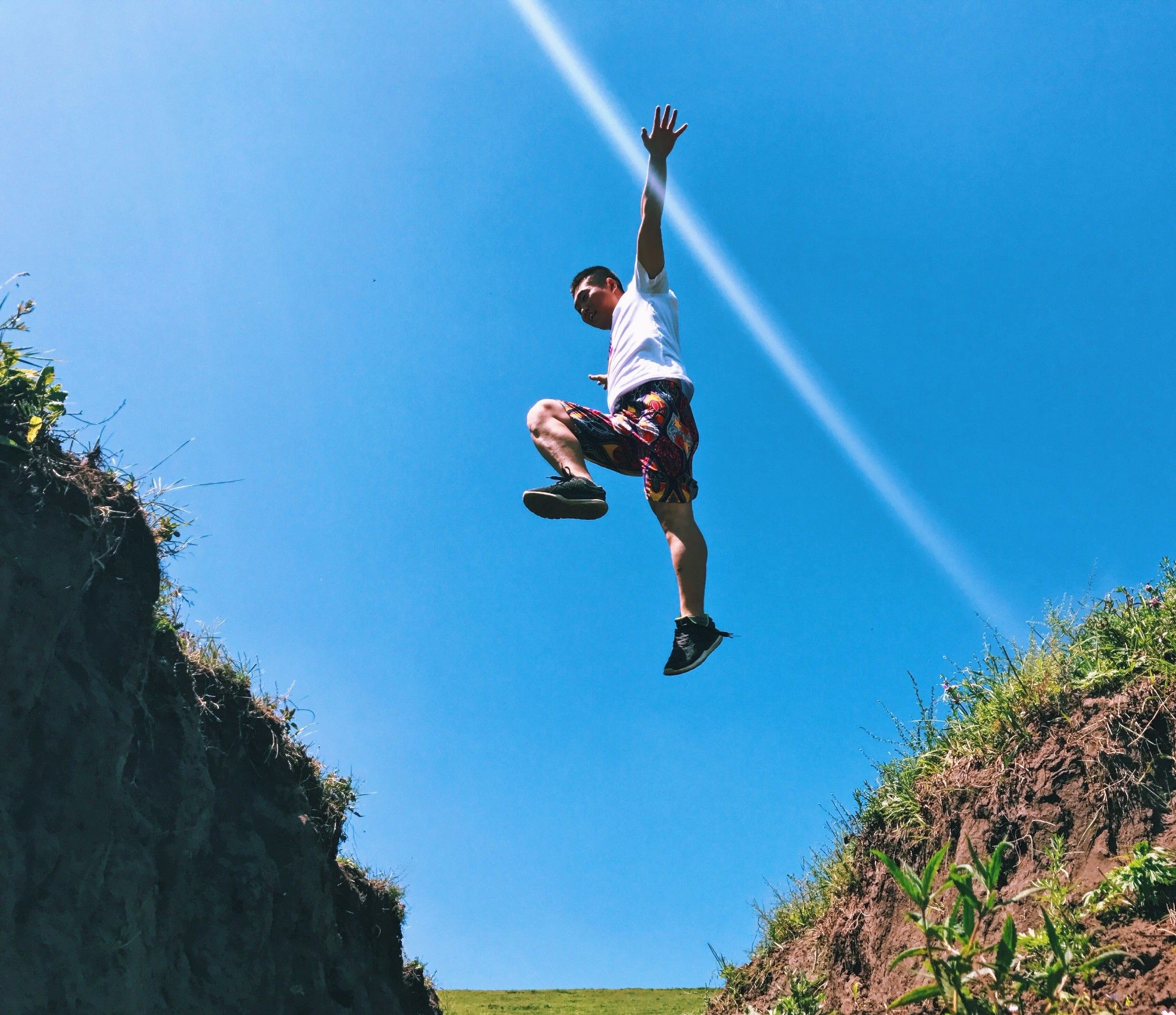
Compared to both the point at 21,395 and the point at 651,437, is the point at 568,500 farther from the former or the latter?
the point at 21,395

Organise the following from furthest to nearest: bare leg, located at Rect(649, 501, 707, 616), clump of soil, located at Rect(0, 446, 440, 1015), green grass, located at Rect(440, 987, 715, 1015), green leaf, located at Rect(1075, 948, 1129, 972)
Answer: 1. green grass, located at Rect(440, 987, 715, 1015)
2. bare leg, located at Rect(649, 501, 707, 616)
3. clump of soil, located at Rect(0, 446, 440, 1015)
4. green leaf, located at Rect(1075, 948, 1129, 972)

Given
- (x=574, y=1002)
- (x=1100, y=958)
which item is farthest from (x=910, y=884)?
(x=574, y=1002)

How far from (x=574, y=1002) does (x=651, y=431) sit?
11.4 m

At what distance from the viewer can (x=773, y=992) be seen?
5.70m

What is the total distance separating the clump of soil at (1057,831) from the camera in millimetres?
2906

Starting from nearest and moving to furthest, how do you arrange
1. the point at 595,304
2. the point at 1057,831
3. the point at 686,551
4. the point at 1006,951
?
the point at 1006,951, the point at 1057,831, the point at 686,551, the point at 595,304

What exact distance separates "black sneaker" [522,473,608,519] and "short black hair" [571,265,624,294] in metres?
1.78

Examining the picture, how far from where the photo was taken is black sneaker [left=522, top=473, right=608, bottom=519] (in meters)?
4.12

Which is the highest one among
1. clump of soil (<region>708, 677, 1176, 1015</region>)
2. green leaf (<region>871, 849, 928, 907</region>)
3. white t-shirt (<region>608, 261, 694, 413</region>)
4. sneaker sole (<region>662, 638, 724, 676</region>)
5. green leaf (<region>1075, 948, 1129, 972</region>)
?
white t-shirt (<region>608, 261, 694, 413</region>)

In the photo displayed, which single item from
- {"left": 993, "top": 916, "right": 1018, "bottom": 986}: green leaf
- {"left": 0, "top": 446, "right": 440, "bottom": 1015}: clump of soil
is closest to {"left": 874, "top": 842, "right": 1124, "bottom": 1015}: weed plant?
{"left": 993, "top": 916, "right": 1018, "bottom": 986}: green leaf

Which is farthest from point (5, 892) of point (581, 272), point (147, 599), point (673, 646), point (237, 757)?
point (581, 272)

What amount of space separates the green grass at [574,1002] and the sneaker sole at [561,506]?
7417mm

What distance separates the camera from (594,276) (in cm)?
539

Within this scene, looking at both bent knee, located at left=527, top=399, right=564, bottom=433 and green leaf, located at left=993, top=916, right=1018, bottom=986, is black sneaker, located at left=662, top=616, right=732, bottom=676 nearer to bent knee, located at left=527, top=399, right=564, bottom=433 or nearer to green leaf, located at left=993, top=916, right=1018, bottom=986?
bent knee, located at left=527, top=399, right=564, bottom=433
